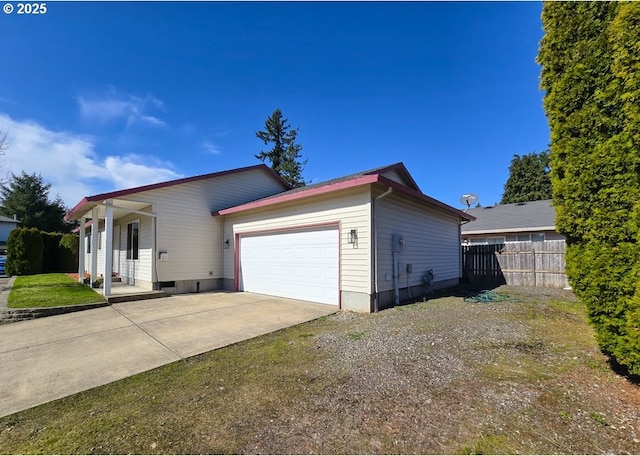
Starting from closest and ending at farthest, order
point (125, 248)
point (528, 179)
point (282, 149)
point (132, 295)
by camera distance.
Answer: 1. point (132, 295)
2. point (125, 248)
3. point (282, 149)
4. point (528, 179)

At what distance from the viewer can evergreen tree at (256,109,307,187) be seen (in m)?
31.1

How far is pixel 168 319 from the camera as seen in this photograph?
6.49 metres

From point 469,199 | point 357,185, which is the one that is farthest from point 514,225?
point 357,185

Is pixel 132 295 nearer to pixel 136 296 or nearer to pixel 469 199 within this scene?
pixel 136 296

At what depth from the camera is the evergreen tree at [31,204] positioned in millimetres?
30328

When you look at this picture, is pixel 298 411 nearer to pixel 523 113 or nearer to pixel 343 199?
pixel 343 199

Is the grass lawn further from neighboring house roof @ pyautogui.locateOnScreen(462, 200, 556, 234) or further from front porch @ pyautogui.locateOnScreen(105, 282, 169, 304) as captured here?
neighboring house roof @ pyautogui.locateOnScreen(462, 200, 556, 234)

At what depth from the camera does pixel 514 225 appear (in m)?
15.5

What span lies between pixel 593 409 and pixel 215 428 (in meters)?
3.42

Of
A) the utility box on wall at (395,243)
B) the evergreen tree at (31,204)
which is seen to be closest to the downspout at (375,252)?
the utility box on wall at (395,243)

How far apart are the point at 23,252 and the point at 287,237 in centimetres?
1718

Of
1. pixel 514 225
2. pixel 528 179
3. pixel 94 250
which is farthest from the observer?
pixel 528 179

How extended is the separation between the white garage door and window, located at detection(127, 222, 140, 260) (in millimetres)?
4368

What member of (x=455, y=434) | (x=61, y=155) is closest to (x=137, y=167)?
(x=61, y=155)
